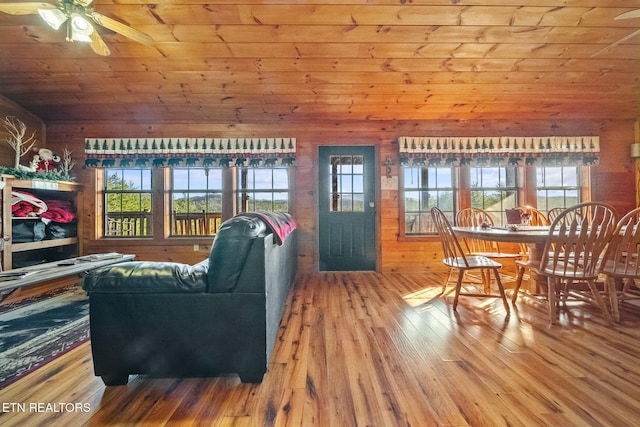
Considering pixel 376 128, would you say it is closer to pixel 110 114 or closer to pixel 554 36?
pixel 554 36

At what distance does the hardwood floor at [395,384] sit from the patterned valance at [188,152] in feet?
8.35

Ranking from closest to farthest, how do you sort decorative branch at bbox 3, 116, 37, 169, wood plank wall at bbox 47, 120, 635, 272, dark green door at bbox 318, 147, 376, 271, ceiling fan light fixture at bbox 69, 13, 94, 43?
1. ceiling fan light fixture at bbox 69, 13, 94, 43
2. decorative branch at bbox 3, 116, 37, 169
3. wood plank wall at bbox 47, 120, 635, 272
4. dark green door at bbox 318, 147, 376, 271

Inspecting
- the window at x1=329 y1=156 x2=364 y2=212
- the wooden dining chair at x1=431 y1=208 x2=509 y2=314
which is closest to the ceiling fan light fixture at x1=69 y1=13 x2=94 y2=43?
the window at x1=329 y1=156 x2=364 y2=212

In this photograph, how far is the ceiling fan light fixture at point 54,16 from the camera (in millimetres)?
2006

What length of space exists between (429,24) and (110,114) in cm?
419

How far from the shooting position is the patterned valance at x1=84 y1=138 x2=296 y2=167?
157 inches

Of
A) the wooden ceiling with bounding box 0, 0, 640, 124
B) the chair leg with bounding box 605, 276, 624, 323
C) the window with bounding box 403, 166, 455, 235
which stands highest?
the wooden ceiling with bounding box 0, 0, 640, 124

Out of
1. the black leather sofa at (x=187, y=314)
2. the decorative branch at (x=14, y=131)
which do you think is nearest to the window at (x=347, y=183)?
the black leather sofa at (x=187, y=314)

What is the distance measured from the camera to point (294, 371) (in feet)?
5.19

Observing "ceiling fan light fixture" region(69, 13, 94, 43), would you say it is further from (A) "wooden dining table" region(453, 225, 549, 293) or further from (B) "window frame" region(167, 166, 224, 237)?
(A) "wooden dining table" region(453, 225, 549, 293)

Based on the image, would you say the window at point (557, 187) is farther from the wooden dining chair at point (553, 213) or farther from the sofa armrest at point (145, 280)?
the sofa armrest at point (145, 280)

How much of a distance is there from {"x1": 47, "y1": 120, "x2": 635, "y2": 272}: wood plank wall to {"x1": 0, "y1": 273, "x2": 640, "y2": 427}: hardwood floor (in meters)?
1.89

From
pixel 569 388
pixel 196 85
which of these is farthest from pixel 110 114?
pixel 569 388

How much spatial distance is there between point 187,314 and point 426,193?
12.5 feet
